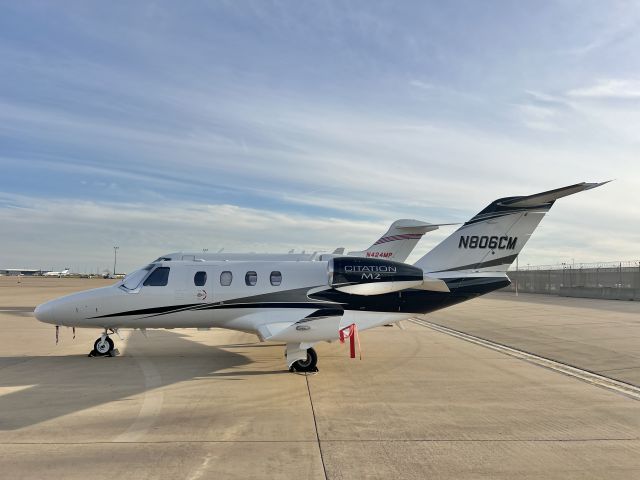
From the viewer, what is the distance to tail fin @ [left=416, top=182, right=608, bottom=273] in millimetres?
12086

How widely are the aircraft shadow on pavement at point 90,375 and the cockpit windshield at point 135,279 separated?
1.86 metres

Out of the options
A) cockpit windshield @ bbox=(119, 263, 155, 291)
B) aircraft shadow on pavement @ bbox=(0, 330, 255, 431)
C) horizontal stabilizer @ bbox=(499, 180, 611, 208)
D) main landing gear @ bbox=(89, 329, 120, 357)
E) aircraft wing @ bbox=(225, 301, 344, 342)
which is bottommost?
aircraft shadow on pavement @ bbox=(0, 330, 255, 431)

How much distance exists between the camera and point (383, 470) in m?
5.47

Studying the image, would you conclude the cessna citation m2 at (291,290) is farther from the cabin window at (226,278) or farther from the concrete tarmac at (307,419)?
the concrete tarmac at (307,419)

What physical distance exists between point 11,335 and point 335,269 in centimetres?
1226

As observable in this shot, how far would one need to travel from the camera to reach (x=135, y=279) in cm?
1251

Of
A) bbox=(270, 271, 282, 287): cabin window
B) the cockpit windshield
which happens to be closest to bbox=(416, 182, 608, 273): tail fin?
bbox=(270, 271, 282, 287): cabin window

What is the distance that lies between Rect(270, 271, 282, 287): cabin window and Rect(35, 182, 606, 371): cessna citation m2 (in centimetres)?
2

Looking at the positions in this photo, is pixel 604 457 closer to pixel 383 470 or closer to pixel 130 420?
pixel 383 470

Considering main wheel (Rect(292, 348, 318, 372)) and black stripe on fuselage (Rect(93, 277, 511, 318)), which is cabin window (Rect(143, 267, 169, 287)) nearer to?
black stripe on fuselage (Rect(93, 277, 511, 318))

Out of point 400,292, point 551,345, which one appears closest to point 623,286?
point 551,345

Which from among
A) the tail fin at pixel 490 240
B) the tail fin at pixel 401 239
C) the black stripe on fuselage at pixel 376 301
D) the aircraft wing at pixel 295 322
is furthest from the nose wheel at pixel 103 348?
the tail fin at pixel 401 239

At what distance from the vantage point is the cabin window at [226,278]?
1212 cm

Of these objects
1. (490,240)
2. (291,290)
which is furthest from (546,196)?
(291,290)
